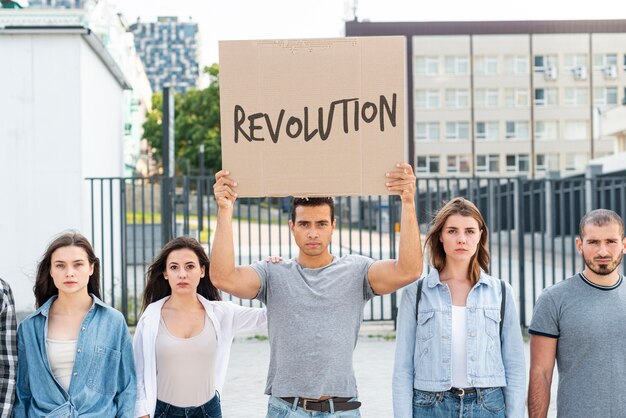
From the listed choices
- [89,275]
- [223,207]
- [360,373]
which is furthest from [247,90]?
[360,373]

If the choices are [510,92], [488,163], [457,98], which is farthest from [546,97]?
[457,98]

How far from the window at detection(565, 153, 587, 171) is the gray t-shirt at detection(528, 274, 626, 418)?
55.8 meters

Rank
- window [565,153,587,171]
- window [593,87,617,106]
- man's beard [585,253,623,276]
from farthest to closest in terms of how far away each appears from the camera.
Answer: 1. window [565,153,587,171]
2. window [593,87,617,106]
3. man's beard [585,253,623,276]

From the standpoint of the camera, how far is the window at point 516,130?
56.1m

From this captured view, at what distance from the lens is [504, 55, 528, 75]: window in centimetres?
5481

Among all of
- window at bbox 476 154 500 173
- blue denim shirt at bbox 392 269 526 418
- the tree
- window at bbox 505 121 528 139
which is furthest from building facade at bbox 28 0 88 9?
window at bbox 505 121 528 139

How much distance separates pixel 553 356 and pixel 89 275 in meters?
2.16

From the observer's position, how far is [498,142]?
5575 cm

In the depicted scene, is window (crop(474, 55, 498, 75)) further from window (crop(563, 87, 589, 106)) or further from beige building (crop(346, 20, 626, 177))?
window (crop(563, 87, 589, 106))

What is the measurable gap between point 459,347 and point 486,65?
5380cm

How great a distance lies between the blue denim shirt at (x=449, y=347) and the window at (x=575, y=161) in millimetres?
55861

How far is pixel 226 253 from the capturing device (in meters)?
3.49

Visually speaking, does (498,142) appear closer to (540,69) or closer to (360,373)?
(540,69)

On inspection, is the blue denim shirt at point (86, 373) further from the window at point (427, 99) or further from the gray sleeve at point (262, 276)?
the window at point (427, 99)
